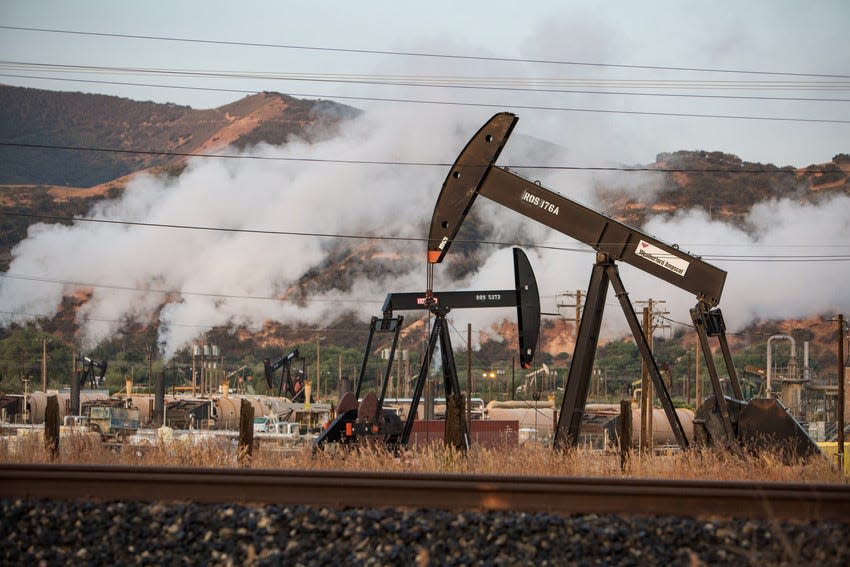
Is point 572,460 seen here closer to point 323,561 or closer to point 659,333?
point 323,561

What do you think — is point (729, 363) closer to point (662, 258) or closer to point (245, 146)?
point (662, 258)

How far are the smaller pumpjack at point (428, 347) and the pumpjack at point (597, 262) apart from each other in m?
2.71

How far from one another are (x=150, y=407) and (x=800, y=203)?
105 m

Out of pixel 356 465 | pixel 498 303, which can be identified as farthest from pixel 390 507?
pixel 498 303

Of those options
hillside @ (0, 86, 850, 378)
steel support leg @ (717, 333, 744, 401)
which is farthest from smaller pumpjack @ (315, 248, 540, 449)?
hillside @ (0, 86, 850, 378)

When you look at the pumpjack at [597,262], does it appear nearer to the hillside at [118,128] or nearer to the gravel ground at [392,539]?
the gravel ground at [392,539]

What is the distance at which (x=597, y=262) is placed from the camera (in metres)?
16.4

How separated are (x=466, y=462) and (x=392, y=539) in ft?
16.8

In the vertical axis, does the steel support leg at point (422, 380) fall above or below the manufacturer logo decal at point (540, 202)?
below

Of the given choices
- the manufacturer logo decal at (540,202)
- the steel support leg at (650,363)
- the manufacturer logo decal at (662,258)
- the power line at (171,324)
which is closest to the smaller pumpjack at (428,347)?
the manufacturer logo decal at (540,202)

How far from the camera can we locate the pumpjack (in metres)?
16.2

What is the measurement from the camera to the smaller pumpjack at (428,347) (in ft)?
63.9

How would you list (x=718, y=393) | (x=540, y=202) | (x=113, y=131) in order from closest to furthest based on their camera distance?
(x=718, y=393) → (x=540, y=202) → (x=113, y=131)

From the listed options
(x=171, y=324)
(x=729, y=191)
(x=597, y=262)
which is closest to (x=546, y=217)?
(x=597, y=262)
